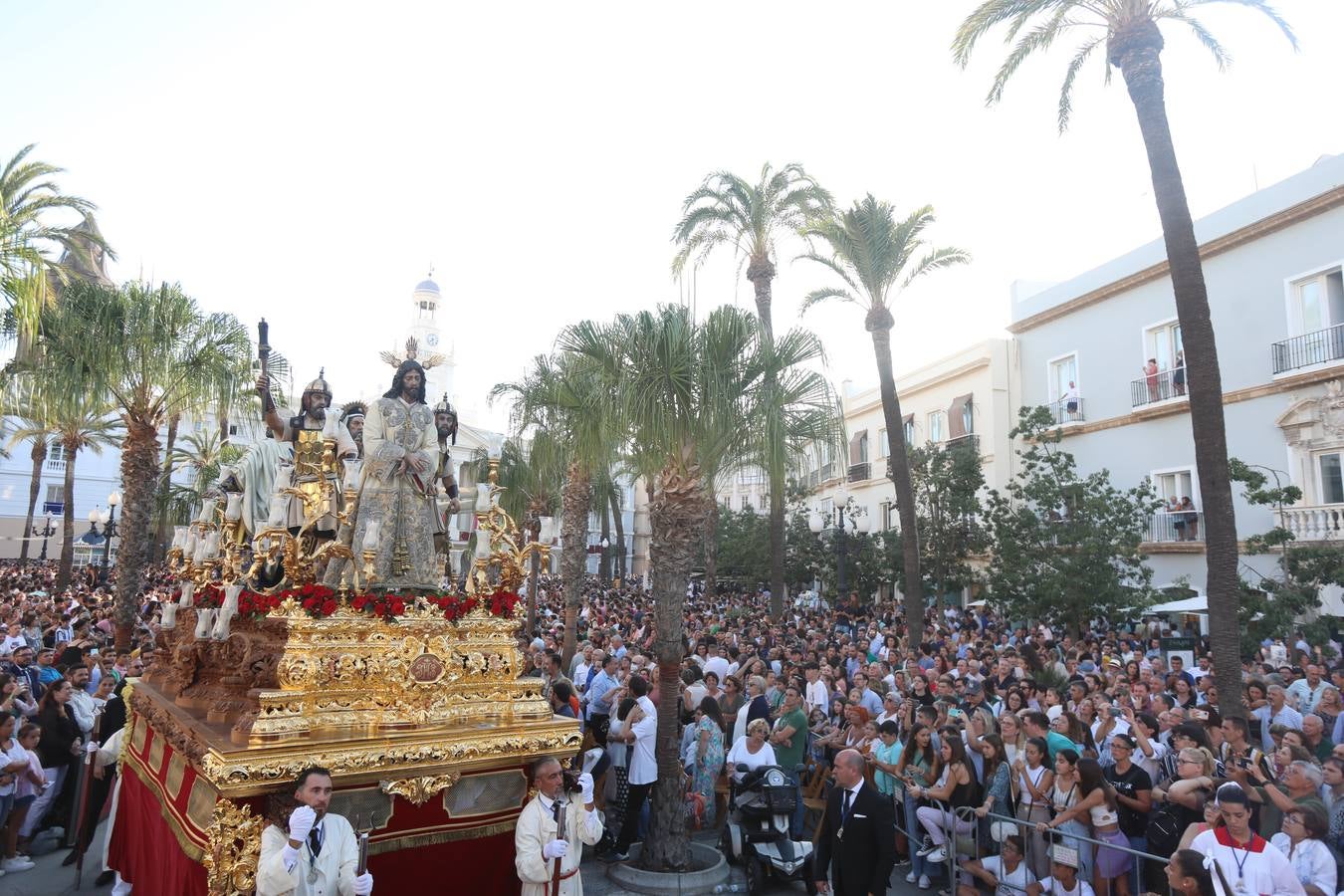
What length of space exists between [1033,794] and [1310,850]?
85.3 inches

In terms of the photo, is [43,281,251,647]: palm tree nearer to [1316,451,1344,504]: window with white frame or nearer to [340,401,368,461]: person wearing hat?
[340,401,368,461]: person wearing hat

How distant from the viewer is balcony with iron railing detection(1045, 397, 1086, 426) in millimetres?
27219

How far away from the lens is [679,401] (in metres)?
9.39

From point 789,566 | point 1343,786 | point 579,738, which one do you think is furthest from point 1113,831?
point 789,566

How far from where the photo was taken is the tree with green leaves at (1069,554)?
18828mm

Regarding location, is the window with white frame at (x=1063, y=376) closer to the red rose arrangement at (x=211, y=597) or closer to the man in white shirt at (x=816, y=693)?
the man in white shirt at (x=816, y=693)

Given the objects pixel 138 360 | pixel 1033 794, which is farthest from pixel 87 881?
pixel 138 360

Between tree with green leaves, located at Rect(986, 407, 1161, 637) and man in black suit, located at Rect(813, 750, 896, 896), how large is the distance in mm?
14739

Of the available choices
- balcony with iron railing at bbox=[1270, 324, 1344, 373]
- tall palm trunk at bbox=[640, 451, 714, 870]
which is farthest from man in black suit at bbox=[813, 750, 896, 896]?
balcony with iron railing at bbox=[1270, 324, 1344, 373]

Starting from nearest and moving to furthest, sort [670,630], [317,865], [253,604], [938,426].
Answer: [317,865] < [253,604] < [670,630] < [938,426]

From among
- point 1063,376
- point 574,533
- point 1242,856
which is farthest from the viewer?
point 1063,376

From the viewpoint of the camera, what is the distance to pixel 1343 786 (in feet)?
20.3

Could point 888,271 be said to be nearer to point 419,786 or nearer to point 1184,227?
point 1184,227

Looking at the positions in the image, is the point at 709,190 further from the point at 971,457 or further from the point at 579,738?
the point at 579,738
